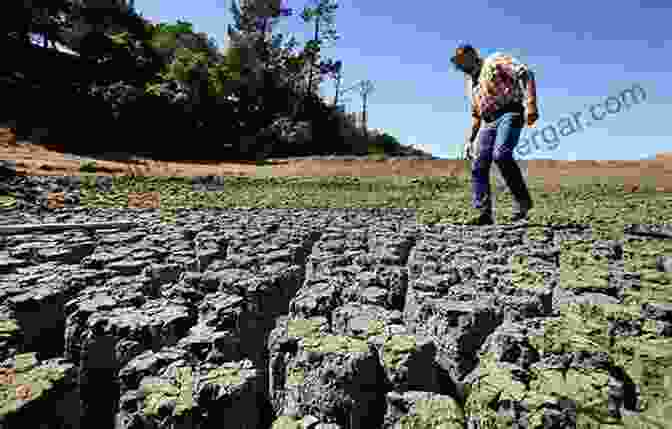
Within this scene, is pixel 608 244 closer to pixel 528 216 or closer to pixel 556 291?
pixel 556 291

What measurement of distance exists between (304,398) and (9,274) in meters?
1.95

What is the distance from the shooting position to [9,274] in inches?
86.9

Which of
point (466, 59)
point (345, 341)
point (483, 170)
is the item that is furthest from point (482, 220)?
point (345, 341)

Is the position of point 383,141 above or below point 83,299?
above

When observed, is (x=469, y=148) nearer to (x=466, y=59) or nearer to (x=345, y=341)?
(x=466, y=59)

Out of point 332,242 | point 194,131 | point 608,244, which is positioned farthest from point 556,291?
point 194,131

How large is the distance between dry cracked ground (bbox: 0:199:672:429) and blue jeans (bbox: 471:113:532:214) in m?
1.19

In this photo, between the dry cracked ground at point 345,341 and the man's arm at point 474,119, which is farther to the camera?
the man's arm at point 474,119

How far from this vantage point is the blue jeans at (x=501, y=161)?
11.6 feet

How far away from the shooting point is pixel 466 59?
397cm

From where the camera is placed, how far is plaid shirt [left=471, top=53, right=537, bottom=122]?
11.8 feet

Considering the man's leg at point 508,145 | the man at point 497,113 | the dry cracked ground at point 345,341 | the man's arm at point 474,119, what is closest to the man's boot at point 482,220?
the man at point 497,113

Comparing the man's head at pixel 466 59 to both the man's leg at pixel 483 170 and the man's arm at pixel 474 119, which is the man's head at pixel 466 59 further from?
the man's leg at pixel 483 170

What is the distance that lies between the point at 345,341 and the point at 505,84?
318 cm
